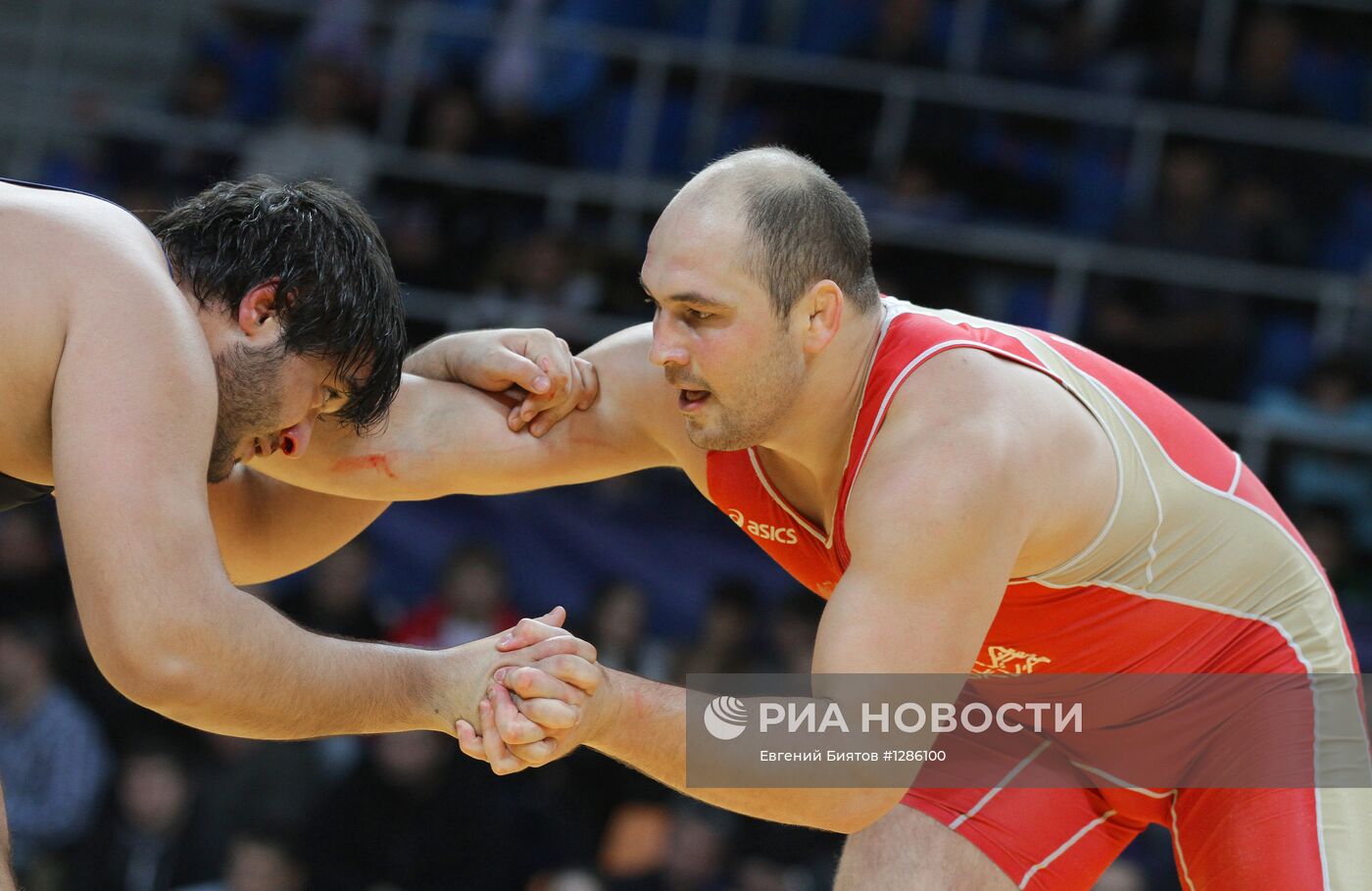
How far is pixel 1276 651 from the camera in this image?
3340mm

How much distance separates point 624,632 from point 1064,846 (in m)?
3.31

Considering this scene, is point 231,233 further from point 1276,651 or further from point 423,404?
point 1276,651

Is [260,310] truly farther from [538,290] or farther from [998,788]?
[538,290]

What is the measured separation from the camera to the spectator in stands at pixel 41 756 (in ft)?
21.9

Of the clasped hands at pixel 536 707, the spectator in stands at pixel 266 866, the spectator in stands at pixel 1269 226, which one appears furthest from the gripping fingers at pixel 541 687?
the spectator in stands at pixel 1269 226

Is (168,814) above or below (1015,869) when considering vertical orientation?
below

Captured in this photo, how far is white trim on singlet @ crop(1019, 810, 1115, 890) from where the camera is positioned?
3.35 m

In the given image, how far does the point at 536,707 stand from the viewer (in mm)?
2867

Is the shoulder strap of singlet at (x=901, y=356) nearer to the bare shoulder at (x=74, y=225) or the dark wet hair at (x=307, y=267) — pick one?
the dark wet hair at (x=307, y=267)

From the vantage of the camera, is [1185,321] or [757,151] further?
[1185,321]

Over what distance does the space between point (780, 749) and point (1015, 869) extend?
0.75 metres

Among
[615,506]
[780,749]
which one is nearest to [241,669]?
[780,749]

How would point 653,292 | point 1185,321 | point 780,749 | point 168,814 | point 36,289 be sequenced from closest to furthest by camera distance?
point 36,289
point 780,749
point 653,292
point 168,814
point 1185,321

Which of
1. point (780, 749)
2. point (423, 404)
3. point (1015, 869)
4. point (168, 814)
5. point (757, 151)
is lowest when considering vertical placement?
point (168, 814)
